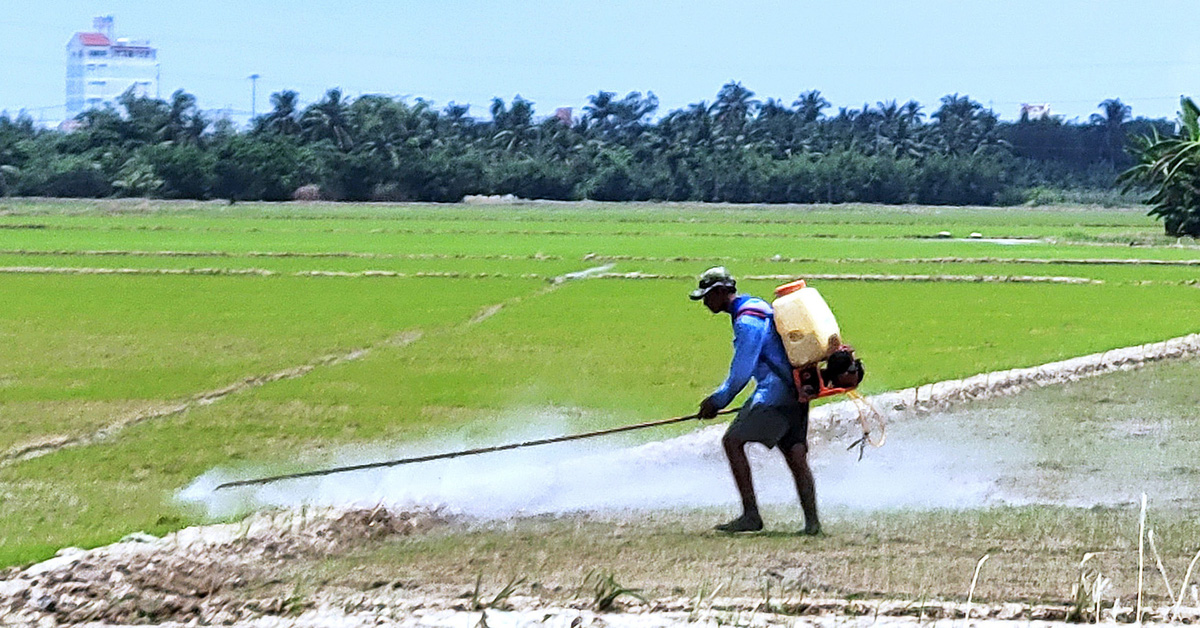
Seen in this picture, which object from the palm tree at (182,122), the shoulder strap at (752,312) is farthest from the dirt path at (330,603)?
the palm tree at (182,122)

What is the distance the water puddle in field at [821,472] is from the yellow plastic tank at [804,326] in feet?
5.13

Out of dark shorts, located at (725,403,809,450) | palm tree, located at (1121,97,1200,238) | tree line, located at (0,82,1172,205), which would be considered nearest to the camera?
dark shorts, located at (725,403,809,450)

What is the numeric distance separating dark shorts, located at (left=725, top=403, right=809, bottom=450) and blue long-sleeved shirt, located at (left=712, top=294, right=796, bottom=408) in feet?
0.13

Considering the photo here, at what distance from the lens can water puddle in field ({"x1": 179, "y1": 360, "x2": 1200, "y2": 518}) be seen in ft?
27.5

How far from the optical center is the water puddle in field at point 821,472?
27.5 feet

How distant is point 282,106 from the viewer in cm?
10081

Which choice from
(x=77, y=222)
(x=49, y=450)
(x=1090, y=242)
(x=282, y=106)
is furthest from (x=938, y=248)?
(x=282, y=106)

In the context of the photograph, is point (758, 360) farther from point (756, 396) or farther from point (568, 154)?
point (568, 154)

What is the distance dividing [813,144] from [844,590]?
4173 inches

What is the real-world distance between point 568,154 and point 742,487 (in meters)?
94.5

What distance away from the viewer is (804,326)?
683cm

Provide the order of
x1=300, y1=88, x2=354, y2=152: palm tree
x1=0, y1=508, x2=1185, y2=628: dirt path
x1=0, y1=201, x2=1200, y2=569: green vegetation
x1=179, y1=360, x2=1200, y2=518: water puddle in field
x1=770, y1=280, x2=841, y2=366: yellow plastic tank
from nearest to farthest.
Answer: x1=0, y1=508, x2=1185, y2=628: dirt path < x1=770, y1=280, x2=841, y2=366: yellow plastic tank < x1=179, y1=360, x2=1200, y2=518: water puddle in field < x1=0, y1=201, x2=1200, y2=569: green vegetation < x1=300, y1=88, x2=354, y2=152: palm tree

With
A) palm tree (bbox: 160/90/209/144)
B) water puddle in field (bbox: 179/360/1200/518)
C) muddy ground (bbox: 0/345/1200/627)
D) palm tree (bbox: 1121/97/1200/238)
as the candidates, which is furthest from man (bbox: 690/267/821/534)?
palm tree (bbox: 160/90/209/144)

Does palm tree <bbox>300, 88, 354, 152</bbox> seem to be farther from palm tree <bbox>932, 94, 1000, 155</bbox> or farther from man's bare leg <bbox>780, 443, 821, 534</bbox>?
man's bare leg <bbox>780, 443, 821, 534</bbox>
